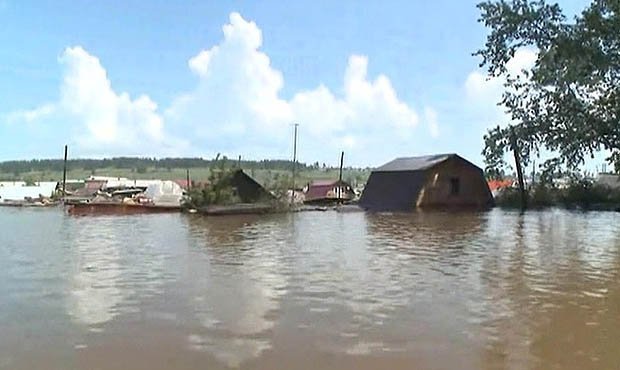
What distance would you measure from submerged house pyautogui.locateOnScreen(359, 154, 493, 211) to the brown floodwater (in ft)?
55.7

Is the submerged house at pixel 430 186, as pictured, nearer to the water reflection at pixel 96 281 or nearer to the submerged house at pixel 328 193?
the submerged house at pixel 328 193

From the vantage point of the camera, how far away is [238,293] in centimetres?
967

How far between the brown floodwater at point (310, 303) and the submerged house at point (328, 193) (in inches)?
939

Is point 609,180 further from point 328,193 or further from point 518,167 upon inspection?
point 328,193

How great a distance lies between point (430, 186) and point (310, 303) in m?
27.2

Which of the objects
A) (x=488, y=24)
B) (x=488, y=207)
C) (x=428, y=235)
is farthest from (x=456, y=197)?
(x=428, y=235)

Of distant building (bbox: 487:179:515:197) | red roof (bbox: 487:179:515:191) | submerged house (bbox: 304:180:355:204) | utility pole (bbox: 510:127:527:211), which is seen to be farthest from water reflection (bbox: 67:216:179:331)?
red roof (bbox: 487:179:515:191)

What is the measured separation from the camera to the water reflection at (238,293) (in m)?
6.79

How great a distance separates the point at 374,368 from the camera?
236 inches

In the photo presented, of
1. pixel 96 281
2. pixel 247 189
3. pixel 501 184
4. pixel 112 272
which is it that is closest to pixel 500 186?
pixel 501 184

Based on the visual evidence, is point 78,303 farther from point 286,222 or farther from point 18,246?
point 286,222

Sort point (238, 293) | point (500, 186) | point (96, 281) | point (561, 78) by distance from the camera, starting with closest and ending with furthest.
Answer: point (238, 293) → point (96, 281) → point (561, 78) → point (500, 186)

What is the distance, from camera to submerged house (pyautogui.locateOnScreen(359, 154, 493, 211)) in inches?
1384

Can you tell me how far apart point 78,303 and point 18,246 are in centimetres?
881
